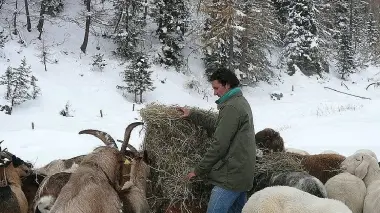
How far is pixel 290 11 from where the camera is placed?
34188mm

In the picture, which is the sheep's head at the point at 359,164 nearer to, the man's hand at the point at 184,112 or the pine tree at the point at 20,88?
the man's hand at the point at 184,112

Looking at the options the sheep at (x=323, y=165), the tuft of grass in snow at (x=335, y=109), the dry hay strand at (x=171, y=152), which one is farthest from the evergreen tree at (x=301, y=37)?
A: the dry hay strand at (x=171, y=152)

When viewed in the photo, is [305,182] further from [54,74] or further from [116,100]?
[54,74]

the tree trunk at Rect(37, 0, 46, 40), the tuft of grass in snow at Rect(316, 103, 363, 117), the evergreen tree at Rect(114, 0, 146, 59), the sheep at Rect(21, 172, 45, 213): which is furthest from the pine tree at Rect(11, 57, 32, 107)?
the sheep at Rect(21, 172, 45, 213)

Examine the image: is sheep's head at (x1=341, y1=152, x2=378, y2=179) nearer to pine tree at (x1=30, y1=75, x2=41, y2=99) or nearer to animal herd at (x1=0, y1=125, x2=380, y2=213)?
animal herd at (x1=0, y1=125, x2=380, y2=213)

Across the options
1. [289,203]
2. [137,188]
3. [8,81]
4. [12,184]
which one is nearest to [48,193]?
[12,184]

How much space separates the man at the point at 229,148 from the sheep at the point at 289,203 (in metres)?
0.26

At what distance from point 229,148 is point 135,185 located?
1821 millimetres

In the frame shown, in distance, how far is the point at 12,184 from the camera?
5.87m

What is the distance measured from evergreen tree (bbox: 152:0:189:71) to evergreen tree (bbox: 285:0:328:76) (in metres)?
8.86

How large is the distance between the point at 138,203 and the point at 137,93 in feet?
67.2

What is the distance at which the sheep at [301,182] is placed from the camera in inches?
223

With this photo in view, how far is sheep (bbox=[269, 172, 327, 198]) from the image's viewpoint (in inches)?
223

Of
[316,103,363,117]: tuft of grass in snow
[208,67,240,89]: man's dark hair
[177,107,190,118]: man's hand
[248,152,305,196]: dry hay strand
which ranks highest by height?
[208,67,240,89]: man's dark hair
